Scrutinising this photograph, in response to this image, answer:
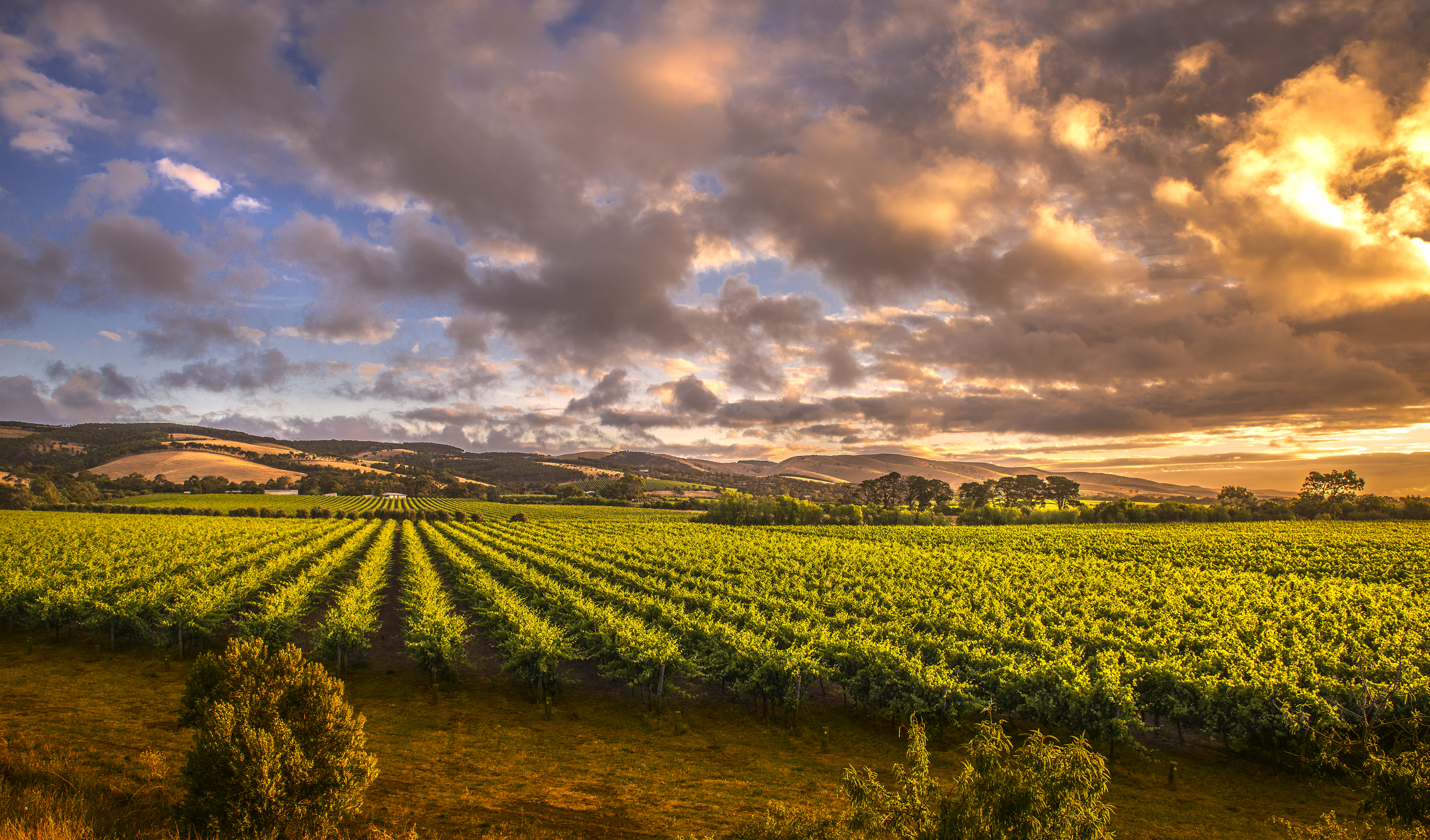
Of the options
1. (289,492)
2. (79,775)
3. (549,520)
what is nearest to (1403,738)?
(79,775)

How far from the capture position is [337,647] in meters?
26.8

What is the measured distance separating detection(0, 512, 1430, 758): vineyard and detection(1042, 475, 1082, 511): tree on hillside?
122m

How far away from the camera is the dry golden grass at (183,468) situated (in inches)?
6767

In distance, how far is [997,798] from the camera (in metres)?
7.87

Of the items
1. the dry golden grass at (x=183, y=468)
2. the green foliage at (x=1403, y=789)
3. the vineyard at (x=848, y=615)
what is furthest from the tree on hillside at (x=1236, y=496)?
the dry golden grass at (x=183, y=468)

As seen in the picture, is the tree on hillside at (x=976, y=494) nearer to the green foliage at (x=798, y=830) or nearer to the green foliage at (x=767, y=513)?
the green foliage at (x=767, y=513)

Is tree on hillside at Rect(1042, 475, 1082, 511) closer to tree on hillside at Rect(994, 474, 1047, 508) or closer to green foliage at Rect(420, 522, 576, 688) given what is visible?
tree on hillside at Rect(994, 474, 1047, 508)

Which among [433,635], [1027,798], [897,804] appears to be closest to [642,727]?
[433,635]

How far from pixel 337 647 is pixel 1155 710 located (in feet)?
121

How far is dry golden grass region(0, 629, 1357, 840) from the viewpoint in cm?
1501

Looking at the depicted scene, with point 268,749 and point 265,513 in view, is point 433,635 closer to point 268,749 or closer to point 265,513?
point 268,749

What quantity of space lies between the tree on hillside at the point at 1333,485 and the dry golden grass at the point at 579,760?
184m

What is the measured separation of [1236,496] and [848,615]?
19677 centimetres

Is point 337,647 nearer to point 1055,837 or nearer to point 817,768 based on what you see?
point 817,768
